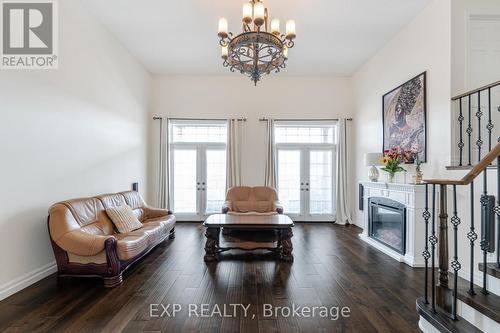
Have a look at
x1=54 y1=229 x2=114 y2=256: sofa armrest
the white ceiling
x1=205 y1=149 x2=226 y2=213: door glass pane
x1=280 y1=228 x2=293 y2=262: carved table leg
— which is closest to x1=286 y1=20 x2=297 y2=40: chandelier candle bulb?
the white ceiling

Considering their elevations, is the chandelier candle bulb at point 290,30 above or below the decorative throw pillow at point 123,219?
above

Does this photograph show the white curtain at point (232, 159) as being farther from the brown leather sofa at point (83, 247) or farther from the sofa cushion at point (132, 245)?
the brown leather sofa at point (83, 247)

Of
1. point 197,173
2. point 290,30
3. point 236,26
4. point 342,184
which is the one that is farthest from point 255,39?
point 342,184

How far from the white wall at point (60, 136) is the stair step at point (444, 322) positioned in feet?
13.6

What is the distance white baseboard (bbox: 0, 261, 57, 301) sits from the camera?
2671mm

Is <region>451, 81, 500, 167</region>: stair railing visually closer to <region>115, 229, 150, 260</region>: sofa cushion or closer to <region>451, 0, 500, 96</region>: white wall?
<region>451, 0, 500, 96</region>: white wall

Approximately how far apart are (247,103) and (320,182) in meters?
2.85

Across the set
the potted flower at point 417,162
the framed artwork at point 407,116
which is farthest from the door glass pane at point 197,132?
the potted flower at point 417,162

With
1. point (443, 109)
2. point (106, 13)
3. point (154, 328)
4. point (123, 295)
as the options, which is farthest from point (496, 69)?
point (106, 13)

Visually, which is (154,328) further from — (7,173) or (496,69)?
(496,69)

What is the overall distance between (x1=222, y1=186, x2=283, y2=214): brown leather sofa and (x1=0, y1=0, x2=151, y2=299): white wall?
2.27 m

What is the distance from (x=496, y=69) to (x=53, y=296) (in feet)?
20.4

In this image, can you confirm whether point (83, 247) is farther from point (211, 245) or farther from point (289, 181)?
point (289, 181)

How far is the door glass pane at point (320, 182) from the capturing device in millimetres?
6602
